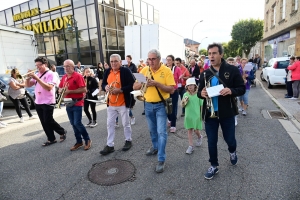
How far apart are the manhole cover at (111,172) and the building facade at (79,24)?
18.1 meters

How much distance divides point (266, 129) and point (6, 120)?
28.4 feet

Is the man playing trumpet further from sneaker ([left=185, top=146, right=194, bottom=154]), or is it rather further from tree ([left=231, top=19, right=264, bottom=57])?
tree ([left=231, top=19, right=264, bottom=57])

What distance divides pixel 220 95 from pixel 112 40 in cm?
2042

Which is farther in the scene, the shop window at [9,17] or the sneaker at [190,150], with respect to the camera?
the shop window at [9,17]

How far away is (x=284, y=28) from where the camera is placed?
58.2 ft

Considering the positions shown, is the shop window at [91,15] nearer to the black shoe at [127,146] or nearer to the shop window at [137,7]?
the shop window at [137,7]

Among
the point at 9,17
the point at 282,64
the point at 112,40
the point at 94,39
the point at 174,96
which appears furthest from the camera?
the point at 9,17

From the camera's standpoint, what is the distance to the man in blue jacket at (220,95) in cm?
279

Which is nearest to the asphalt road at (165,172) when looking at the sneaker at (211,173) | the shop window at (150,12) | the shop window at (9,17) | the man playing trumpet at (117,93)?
the sneaker at (211,173)

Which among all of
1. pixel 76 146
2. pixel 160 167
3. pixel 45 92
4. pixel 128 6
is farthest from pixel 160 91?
pixel 128 6

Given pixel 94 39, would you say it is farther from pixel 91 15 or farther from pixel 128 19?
pixel 128 19

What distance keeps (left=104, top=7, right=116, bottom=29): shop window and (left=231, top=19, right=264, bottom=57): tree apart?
2490cm

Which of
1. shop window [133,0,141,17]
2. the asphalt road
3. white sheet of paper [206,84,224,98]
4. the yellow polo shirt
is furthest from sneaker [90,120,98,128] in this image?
shop window [133,0,141,17]

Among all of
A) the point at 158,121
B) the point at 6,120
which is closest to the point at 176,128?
the point at 158,121
